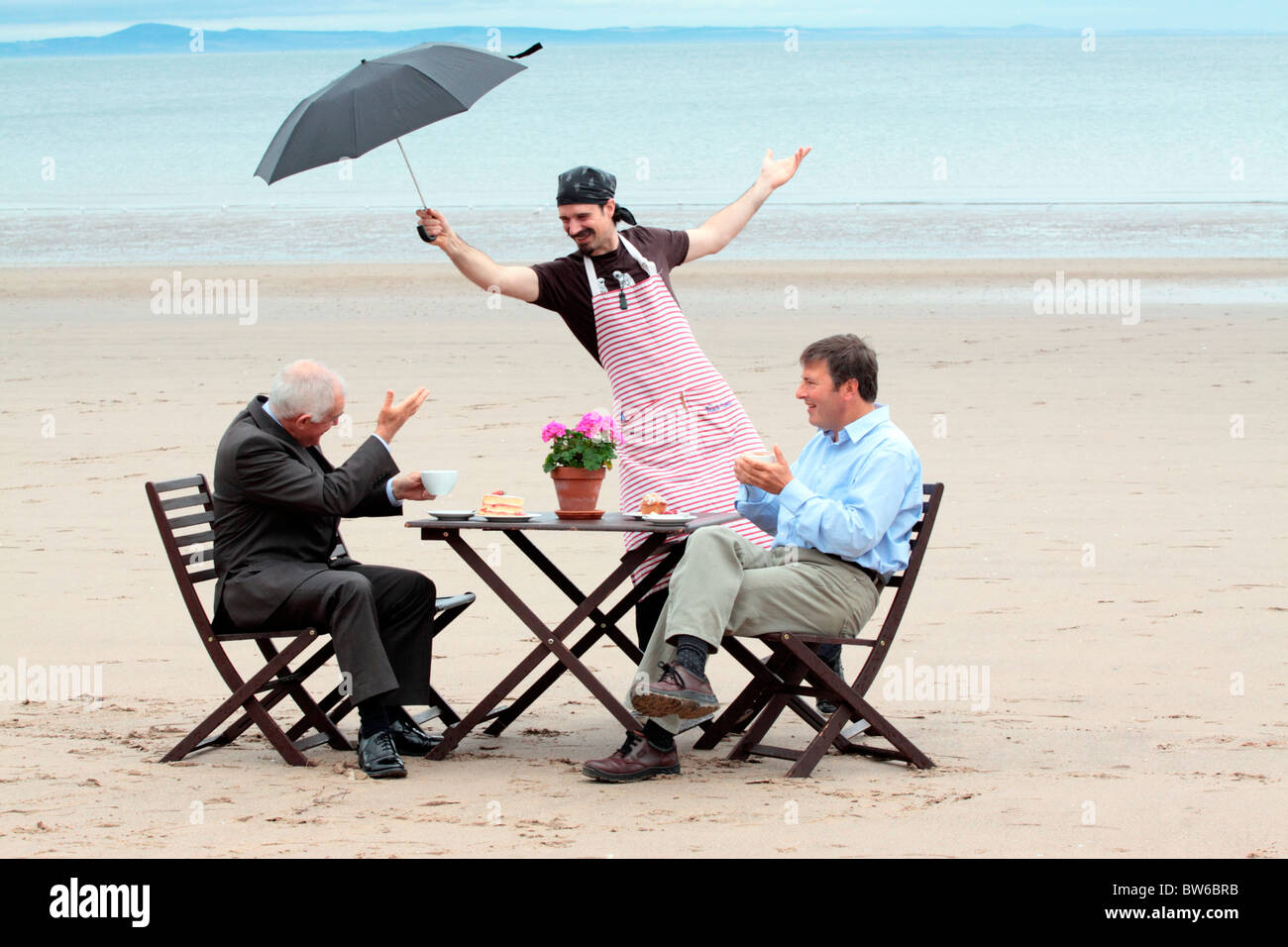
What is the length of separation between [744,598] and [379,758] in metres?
1.16

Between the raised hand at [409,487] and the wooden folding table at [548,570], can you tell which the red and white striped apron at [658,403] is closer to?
the wooden folding table at [548,570]

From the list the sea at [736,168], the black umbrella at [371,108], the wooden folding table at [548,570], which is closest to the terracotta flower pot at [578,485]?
the wooden folding table at [548,570]

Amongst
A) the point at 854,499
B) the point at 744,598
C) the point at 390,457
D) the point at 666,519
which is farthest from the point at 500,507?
the point at 854,499

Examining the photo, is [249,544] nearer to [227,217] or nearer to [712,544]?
[712,544]

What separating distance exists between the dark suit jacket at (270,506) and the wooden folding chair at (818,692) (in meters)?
1.22

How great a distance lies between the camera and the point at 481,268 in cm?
492

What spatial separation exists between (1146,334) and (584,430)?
39.3 ft

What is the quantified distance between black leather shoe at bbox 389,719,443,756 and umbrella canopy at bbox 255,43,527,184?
5.74 ft

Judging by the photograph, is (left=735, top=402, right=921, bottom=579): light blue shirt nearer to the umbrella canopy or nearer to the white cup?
the white cup

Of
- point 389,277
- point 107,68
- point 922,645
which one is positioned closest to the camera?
point 922,645

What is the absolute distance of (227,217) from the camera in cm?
3428

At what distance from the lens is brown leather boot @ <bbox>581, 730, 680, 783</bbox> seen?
4.70m

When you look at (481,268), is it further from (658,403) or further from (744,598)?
(744,598)
